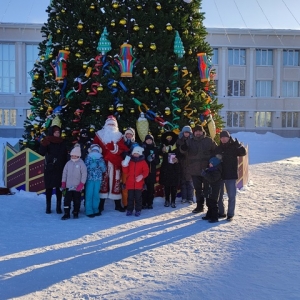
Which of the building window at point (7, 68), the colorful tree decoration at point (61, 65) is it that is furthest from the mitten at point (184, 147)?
the building window at point (7, 68)

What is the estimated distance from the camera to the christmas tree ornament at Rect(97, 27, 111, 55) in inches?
366

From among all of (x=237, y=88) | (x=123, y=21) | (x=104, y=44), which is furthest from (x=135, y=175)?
(x=237, y=88)

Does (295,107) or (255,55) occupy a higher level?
(255,55)

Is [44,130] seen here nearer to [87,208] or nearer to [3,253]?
[87,208]

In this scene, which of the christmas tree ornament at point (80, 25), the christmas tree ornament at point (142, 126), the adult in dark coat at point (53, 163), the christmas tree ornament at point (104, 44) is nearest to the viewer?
the adult in dark coat at point (53, 163)

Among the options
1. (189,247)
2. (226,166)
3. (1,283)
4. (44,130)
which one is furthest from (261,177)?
(1,283)

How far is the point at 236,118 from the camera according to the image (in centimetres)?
4059

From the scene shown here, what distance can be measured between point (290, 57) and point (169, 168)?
3752cm

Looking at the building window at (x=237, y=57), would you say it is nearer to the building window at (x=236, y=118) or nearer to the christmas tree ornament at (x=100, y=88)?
the building window at (x=236, y=118)

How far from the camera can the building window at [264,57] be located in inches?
1609

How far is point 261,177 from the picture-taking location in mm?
13273

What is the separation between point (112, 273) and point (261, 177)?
31.4 feet

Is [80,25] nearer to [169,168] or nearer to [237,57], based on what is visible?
[169,168]

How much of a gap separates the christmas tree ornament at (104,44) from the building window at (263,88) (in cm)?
3393
